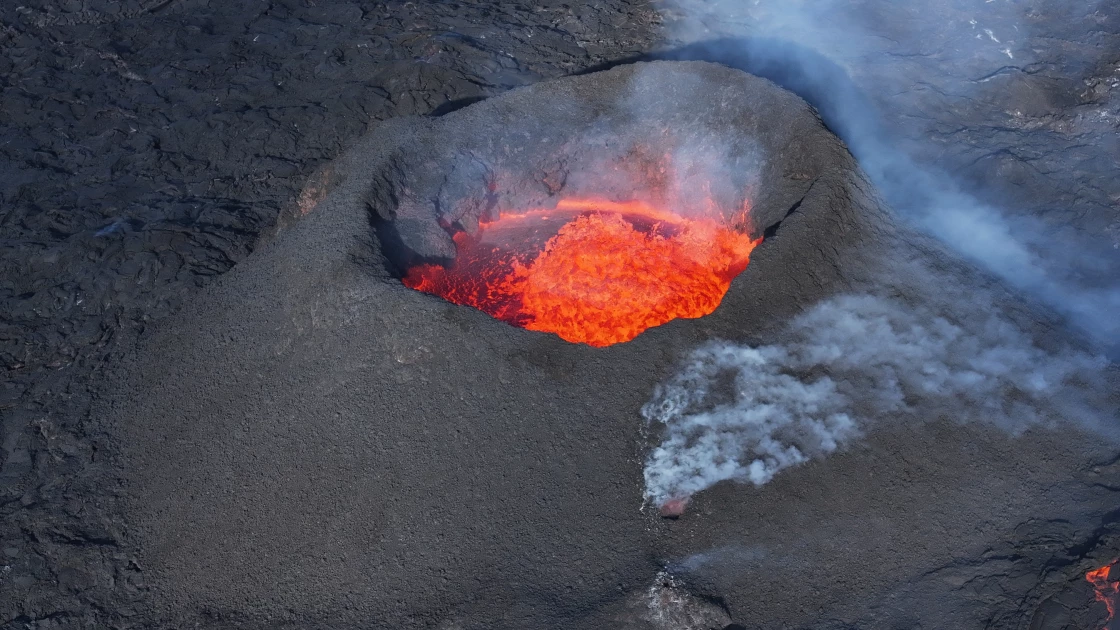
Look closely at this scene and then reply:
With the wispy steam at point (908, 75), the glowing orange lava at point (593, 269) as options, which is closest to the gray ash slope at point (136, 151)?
the wispy steam at point (908, 75)

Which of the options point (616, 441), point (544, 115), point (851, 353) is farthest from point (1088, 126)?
point (616, 441)

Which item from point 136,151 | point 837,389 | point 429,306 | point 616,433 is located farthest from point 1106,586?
point 136,151

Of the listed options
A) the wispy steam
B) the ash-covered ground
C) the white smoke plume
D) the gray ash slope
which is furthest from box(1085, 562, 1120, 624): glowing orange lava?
the gray ash slope

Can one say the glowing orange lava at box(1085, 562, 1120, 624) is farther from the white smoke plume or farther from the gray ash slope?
the gray ash slope

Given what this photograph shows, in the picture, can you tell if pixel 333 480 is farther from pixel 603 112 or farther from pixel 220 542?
pixel 603 112

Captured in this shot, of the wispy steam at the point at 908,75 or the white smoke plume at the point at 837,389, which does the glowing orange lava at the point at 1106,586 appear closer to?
the white smoke plume at the point at 837,389

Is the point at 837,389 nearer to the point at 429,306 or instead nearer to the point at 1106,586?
the point at 1106,586
